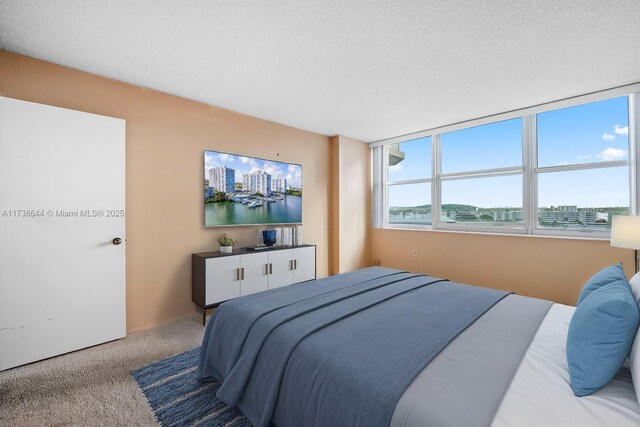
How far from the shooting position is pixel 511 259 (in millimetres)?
3557

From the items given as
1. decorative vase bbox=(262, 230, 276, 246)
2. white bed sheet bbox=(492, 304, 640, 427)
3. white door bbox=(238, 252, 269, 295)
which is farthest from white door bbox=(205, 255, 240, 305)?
white bed sheet bbox=(492, 304, 640, 427)

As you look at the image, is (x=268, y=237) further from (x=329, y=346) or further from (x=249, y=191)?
(x=329, y=346)

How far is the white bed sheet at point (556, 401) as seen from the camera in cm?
89

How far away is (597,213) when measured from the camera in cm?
321

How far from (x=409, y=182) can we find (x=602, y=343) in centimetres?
389

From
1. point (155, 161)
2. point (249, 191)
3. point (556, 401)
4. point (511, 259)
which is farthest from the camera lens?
point (249, 191)

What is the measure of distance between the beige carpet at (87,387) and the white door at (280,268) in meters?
1.12

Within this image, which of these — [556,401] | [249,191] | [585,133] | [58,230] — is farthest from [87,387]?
[585,133]

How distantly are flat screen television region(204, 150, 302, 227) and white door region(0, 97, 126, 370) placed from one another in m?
0.91

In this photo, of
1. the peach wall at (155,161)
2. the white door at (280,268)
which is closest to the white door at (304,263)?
the white door at (280,268)

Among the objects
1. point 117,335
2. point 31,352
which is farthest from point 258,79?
point 31,352

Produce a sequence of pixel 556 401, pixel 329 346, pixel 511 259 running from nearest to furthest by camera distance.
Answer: pixel 556 401
pixel 329 346
pixel 511 259

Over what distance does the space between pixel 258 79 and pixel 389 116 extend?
72.2 inches

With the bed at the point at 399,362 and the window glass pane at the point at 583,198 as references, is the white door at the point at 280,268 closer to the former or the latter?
the bed at the point at 399,362
